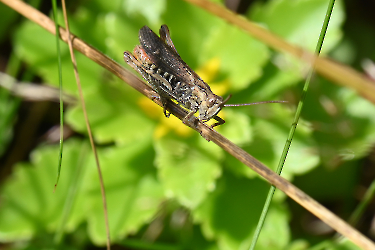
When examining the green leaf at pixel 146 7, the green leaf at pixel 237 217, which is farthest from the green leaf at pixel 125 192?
the green leaf at pixel 146 7

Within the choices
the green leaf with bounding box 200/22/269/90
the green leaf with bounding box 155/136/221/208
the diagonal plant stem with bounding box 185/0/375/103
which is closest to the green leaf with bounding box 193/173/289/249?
the green leaf with bounding box 155/136/221/208

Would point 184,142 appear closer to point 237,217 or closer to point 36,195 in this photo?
point 237,217

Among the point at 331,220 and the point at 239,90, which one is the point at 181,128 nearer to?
the point at 239,90

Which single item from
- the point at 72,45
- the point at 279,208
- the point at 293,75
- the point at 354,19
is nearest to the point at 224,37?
the point at 293,75

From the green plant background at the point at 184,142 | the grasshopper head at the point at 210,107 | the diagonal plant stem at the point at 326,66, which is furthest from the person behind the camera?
→ the green plant background at the point at 184,142

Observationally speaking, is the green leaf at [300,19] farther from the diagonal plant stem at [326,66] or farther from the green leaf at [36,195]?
the green leaf at [36,195]

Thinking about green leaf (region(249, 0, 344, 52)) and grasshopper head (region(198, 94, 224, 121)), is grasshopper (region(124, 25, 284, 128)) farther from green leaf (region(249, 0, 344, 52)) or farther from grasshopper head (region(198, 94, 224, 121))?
green leaf (region(249, 0, 344, 52))
